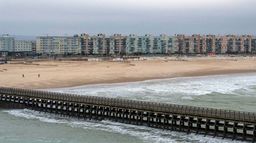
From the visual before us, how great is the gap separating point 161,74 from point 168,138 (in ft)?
182

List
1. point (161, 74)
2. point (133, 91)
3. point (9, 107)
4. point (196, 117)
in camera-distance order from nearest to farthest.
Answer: point (196, 117) → point (9, 107) → point (133, 91) → point (161, 74)

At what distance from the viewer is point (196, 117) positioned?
33.7 m

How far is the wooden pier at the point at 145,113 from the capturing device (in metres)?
32.0

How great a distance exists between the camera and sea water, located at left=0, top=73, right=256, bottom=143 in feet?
108

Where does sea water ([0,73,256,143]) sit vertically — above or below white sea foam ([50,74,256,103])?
below

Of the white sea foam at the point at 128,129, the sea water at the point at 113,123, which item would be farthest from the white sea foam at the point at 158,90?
the white sea foam at the point at 128,129

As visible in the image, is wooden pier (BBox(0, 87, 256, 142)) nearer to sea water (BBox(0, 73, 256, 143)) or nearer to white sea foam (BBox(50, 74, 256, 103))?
sea water (BBox(0, 73, 256, 143))

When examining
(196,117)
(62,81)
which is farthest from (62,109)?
(62,81)

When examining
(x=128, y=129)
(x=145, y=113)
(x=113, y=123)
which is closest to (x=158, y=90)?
(x=113, y=123)

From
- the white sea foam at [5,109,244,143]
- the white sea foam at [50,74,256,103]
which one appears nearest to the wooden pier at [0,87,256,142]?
the white sea foam at [5,109,244,143]

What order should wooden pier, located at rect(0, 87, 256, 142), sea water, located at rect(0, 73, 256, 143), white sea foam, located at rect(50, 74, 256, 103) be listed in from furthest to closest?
white sea foam, located at rect(50, 74, 256, 103)
sea water, located at rect(0, 73, 256, 143)
wooden pier, located at rect(0, 87, 256, 142)

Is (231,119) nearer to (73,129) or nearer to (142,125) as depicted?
(142,125)

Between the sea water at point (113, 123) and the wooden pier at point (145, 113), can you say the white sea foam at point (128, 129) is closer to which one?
the sea water at point (113, 123)

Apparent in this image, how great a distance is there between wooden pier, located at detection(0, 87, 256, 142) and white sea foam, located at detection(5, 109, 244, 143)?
2.52 ft
